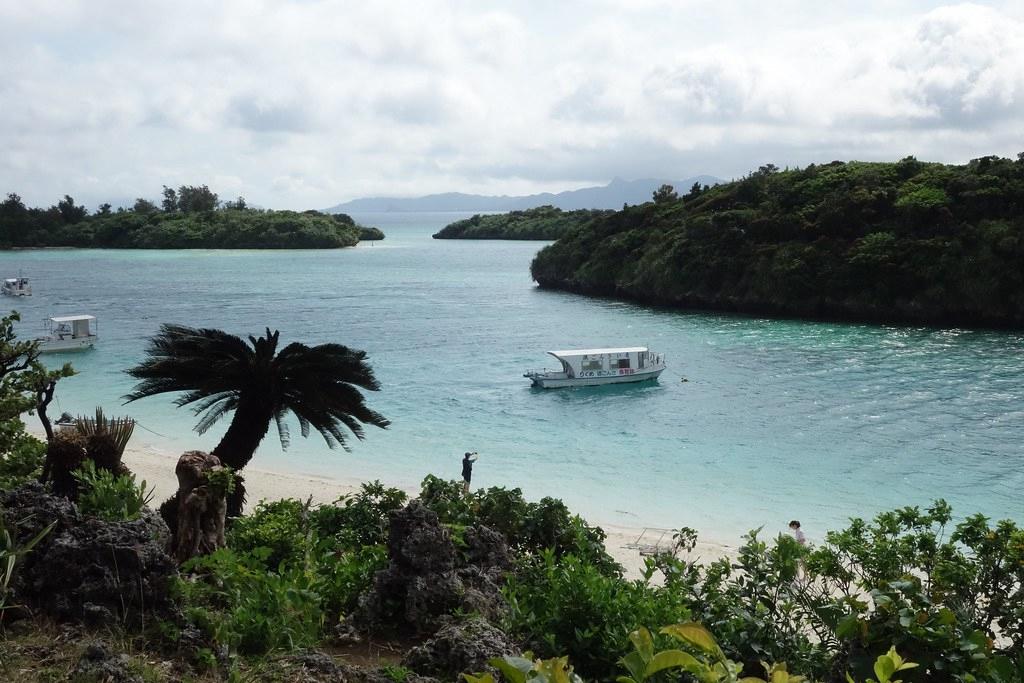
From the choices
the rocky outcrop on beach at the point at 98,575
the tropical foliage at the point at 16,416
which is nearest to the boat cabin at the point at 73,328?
the tropical foliage at the point at 16,416

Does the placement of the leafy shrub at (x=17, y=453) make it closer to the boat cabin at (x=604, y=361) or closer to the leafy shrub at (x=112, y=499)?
the leafy shrub at (x=112, y=499)

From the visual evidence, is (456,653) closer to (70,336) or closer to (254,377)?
(254,377)

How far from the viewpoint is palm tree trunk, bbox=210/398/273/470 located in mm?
14562

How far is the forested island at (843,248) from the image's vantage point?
2160 inches

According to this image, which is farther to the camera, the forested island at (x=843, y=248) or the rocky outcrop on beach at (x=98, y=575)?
the forested island at (x=843, y=248)

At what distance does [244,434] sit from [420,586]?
9677 mm

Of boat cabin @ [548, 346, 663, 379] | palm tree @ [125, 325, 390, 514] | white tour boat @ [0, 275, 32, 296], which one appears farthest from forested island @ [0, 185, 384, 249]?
palm tree @ [125, 325, 390, 514]

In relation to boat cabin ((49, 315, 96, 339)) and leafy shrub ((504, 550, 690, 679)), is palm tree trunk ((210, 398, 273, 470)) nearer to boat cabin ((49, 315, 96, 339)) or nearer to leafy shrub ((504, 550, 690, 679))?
leafy shrub ((504, 550, 690, 679))

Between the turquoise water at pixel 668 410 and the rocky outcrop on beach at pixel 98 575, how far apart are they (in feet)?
53.8

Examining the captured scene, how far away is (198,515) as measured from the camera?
725 centimetres

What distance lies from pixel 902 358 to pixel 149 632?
44.6 metres

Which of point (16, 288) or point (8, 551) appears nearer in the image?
point (8, 551)

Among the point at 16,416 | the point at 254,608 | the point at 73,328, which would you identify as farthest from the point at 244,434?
the point at 73,328

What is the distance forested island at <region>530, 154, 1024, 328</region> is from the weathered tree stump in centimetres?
5582
